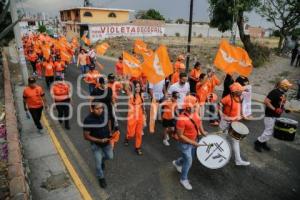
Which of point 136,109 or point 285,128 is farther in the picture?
point 285,128

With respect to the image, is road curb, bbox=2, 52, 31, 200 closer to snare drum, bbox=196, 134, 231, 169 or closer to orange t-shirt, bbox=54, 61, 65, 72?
snare drum, bbox=196, 134, 231, 169

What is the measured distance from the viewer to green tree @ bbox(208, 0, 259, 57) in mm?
18891

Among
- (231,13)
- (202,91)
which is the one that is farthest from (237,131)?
(231,13)

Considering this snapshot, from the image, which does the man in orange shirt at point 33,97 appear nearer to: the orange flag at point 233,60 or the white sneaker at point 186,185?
the white sneaker at point 186,185

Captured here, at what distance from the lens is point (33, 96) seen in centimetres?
747

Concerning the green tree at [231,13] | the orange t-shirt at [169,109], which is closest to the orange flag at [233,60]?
the orange t-shirt at [169,109]

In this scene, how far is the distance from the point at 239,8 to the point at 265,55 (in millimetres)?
3739

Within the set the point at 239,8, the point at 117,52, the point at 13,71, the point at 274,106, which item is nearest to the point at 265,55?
the point at 239,8

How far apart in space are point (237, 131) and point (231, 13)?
16869 millimetres

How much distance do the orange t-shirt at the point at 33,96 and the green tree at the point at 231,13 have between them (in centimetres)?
1451

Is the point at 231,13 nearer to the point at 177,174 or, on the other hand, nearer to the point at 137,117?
the point at 137,117

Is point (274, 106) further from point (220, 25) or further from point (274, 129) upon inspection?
point (220, 25)

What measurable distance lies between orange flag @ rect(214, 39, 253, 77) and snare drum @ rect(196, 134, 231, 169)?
9.64 ft

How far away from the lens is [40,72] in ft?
54.1
